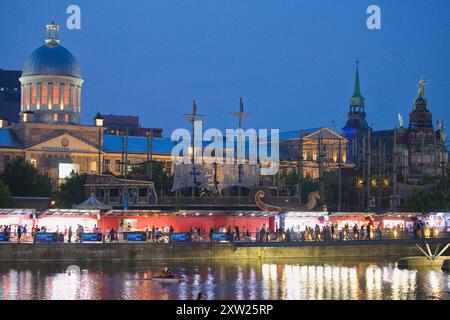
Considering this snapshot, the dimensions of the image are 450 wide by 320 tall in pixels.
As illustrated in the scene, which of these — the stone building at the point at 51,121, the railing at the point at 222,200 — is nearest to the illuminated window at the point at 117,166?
the stone building at the point at 51,121

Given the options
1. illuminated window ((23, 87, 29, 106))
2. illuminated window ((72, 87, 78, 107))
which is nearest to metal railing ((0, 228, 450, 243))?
illuminated window ((72, 87, 78, 107))

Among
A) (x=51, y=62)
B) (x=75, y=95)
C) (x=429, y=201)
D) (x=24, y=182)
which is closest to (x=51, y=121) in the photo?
(x=75, y=95)

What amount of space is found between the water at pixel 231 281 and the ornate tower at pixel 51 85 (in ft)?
293

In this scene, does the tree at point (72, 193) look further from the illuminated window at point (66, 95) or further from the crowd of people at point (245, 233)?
the illuminated window at point (66, 95)

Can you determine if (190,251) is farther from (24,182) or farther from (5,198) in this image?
(24,182)

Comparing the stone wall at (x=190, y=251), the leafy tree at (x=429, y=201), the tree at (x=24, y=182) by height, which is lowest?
the stone wall at (x=190, y=251)

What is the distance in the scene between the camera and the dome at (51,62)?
16962 cm

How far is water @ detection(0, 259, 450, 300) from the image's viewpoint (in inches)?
2584

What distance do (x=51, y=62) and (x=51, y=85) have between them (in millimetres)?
3901

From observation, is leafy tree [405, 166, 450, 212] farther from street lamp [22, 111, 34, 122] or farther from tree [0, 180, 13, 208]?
street lamp [22, 111, 34, 122]

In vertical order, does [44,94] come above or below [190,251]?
above

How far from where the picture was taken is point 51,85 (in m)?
171

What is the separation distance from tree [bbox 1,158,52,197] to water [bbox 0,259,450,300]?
185 ft
